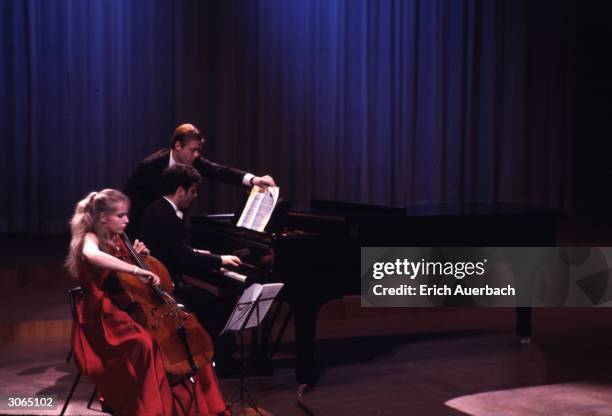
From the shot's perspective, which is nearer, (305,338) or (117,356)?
(117,356)

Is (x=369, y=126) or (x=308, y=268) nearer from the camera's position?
(x=308, y=268)

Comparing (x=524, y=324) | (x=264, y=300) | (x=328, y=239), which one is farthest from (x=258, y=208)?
(x=524, y=324)

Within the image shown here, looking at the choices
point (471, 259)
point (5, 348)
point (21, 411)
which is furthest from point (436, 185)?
point (21, 411)

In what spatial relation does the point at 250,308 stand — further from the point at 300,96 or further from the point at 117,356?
the point at 300,96

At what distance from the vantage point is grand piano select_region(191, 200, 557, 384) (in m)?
4.57

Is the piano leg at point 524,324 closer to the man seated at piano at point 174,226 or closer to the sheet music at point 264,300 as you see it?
the man seated at piano at point 174,226

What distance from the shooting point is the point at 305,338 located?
4.64 meters

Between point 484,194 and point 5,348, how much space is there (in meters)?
5.22

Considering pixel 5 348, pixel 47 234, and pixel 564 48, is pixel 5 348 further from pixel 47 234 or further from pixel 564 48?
pixel 564 48

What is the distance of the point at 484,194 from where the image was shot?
31.1ft

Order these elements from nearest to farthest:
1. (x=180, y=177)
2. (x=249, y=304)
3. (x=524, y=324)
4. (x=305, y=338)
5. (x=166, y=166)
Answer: (x=249, y=304) → (x=180, y=177) → (x=305, y=338) → (x=166, y=166) → (x=524, y=324)

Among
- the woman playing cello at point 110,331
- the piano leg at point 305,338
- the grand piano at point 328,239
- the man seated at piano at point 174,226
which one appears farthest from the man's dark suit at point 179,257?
the woman playing cello at point 110,331

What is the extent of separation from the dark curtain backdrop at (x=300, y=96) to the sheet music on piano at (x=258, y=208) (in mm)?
3387

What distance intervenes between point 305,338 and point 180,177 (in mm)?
920
